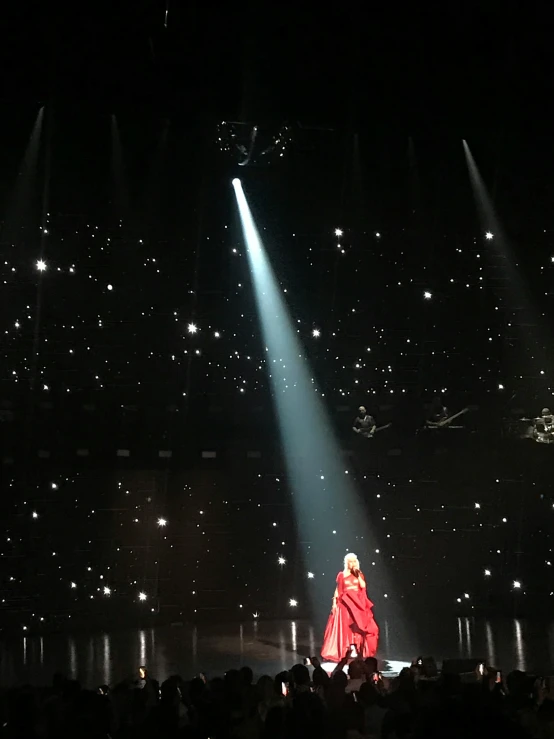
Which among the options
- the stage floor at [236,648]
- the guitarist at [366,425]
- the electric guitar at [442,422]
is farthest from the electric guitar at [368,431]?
the stage floor at [236,648]

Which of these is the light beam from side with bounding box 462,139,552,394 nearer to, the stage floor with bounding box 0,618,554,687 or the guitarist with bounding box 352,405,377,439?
the guitarist with bounding box 352,405,377,439

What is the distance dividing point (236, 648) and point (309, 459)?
3055 mm

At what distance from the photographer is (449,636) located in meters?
8.95

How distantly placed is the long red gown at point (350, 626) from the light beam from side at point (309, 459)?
10.4ft

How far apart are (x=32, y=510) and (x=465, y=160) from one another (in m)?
6.76

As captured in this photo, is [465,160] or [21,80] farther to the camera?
[465,160]

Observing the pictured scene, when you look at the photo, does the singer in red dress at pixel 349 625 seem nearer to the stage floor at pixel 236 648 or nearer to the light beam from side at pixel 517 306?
the stage floor at pixel 236 648

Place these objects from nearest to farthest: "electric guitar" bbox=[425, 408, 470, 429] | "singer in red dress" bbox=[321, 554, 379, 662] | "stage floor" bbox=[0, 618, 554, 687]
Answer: "stage floor" bbox=[0, 618, 554, 687]
"singer in red dress" bbox=[321, 554, 379, 662]
"electric guitar" bbox=[425, 408, 470, 429]

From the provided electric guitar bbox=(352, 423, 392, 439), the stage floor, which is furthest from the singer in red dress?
electric guitar bbox=(352, 423, 392, 439)

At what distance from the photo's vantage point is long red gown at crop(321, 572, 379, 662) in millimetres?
7336

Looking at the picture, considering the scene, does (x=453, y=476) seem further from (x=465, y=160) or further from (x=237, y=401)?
(x=465, y=160)

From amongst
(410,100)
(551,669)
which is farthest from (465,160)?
(551,669)

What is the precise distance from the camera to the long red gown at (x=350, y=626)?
289 inches

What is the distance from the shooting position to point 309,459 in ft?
35.4
